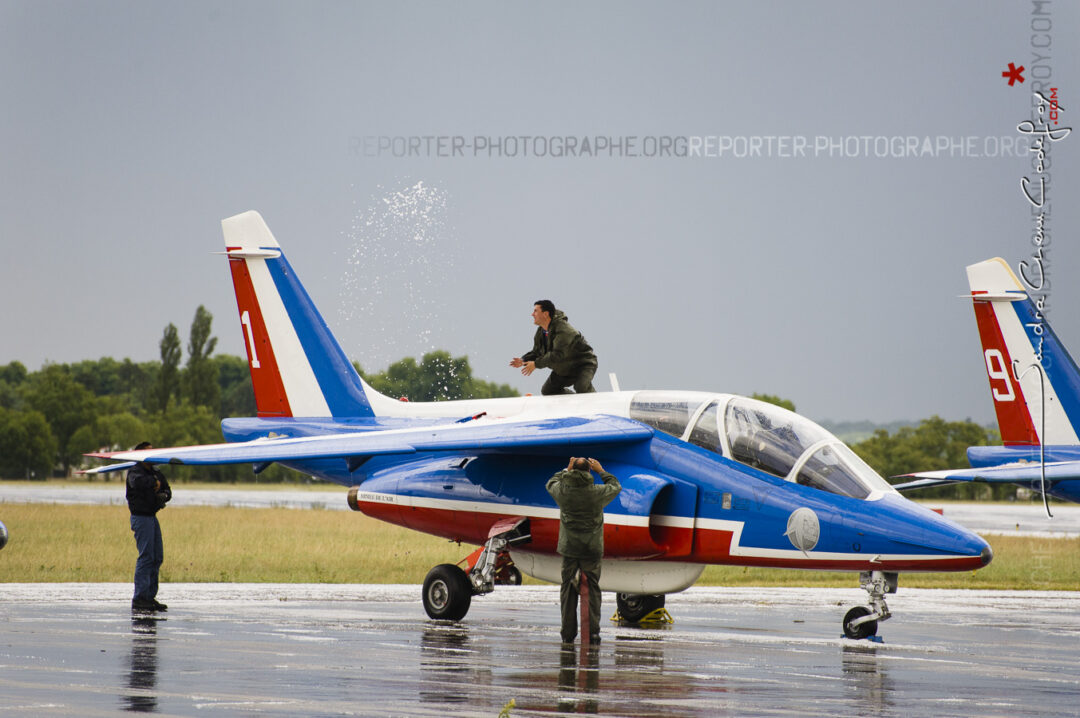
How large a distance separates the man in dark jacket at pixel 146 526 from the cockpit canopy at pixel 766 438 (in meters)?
5.61

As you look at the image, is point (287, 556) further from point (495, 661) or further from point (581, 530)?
point (495, 661)

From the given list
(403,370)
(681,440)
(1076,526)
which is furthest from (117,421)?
(681,440)

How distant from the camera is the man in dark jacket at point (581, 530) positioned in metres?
11.5

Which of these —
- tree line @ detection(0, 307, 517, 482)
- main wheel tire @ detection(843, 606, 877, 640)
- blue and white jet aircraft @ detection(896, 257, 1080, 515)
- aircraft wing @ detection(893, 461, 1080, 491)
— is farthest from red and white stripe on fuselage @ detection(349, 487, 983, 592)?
tree line @ detection(0, 307, 517, 482)

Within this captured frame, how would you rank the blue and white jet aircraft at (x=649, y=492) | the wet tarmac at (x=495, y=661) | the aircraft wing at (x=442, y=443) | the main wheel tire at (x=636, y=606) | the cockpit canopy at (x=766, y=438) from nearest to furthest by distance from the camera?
the wet tarmac at (x=495, y=661), the blue and white jet aircraft at (x=649, y=492), the cockpit canopy at (x=766, y=438), the aircraft wing at (x=442, y=443), the main wheel tire at (x=636, y=606)

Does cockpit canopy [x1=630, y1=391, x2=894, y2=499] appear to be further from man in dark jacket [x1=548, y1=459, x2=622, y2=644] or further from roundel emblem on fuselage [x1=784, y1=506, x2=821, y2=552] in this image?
man in dark jacket [x1=548, y1=459, x2=622, y2=644]

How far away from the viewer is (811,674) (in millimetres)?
9781

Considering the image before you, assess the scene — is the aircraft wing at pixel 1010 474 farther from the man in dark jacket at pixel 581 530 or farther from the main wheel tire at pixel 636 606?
the man in dark jacket at pixel 581 530

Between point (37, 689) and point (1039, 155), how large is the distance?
48.4ft

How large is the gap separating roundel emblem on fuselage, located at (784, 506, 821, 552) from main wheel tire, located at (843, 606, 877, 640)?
0.85 meters

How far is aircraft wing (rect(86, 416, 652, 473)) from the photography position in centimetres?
1253

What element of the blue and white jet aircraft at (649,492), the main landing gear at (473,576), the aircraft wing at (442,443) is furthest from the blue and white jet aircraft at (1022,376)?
the main landing gear at (473,576)

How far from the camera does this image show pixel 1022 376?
19.4 metres

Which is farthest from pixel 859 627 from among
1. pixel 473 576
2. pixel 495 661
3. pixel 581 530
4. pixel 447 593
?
pixel 447 593
